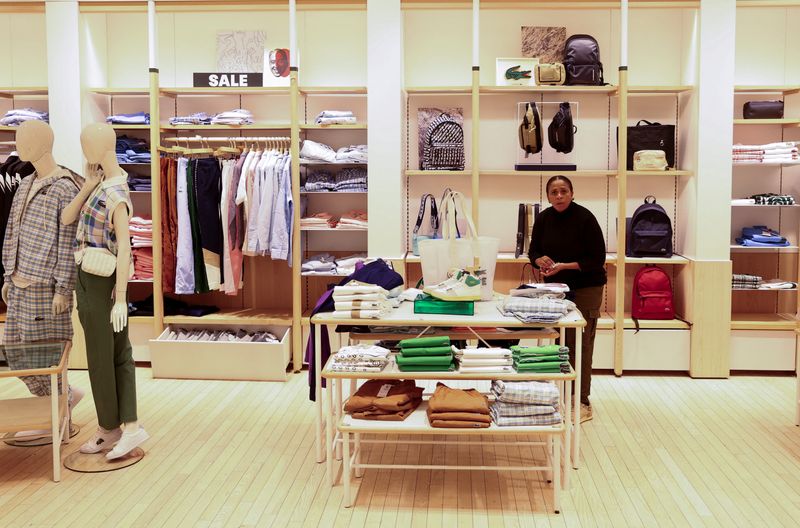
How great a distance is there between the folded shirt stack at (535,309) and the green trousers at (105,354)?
6.64 ft

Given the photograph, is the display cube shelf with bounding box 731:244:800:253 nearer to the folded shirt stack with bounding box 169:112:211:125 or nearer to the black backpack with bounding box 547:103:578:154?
the black backpack with bounding box 547:103:578:154

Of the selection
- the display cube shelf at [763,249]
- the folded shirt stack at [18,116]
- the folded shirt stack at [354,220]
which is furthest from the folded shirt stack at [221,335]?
the display cube shelf at [763,249]

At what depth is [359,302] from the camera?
410cm

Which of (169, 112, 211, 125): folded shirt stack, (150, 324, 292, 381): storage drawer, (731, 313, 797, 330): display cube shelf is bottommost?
(150, 324, 292, 381): storage drawer

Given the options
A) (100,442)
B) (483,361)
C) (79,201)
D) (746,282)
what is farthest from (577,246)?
(100,442)

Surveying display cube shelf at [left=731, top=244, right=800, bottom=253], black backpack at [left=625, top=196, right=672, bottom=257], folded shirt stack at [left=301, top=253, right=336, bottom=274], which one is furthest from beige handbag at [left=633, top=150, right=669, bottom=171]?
folded shirt stack at [left=301, top=253, right=336, bottom=274]

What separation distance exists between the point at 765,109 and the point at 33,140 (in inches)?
204

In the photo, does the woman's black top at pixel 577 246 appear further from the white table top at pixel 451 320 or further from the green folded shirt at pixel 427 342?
the green folded shirt at pixel 427 342

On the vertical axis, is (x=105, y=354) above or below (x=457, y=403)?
above

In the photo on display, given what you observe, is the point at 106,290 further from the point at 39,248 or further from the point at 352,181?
the point at 352,181

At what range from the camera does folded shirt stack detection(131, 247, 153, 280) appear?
681 cm

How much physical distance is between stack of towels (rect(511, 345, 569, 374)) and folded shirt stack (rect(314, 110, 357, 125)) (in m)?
3.19

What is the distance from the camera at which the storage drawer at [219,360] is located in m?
6.40

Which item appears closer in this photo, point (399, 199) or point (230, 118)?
point (399, 199)
